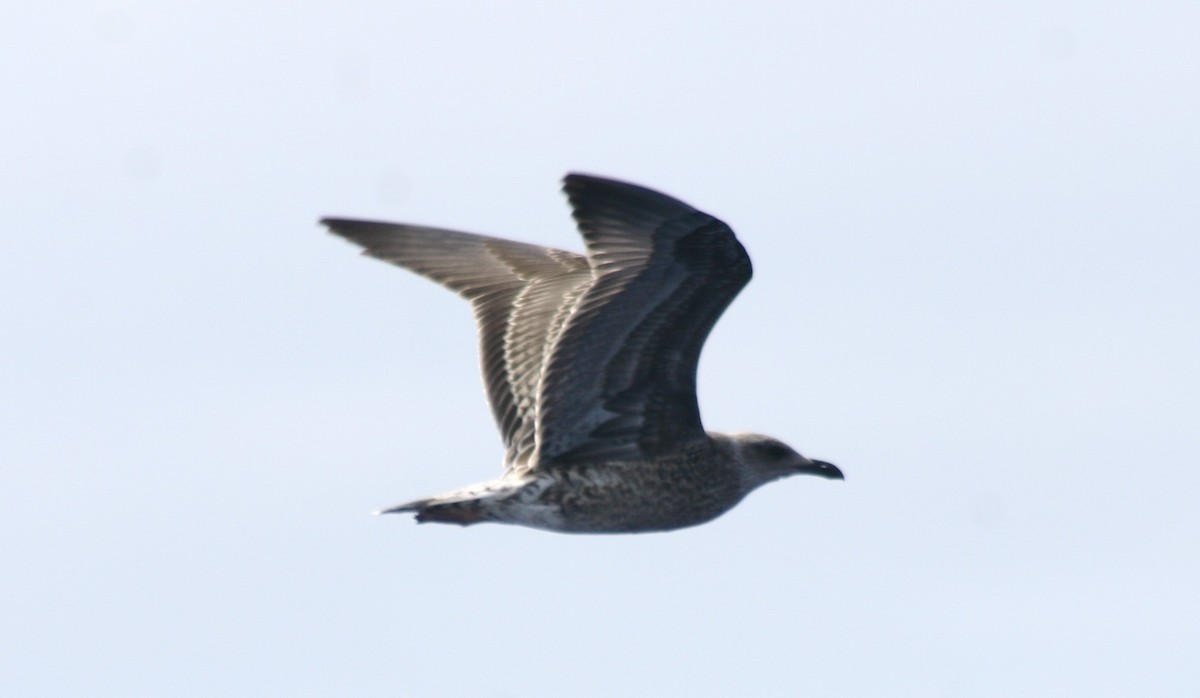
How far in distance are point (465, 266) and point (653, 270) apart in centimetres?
350

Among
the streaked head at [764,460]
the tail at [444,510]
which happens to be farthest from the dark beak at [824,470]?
the tail at [444,510]

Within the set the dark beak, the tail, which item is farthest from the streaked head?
the tail

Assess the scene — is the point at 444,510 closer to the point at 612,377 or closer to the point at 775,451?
the point at 612,377

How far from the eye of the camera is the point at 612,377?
1623cm

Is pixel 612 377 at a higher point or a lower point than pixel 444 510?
higher

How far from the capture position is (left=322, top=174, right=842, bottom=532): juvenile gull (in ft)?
50.6

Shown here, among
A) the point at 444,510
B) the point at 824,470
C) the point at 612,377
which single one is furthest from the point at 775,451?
the point at 444,510

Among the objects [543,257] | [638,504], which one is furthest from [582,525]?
[543,257]

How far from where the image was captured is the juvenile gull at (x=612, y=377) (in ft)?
50.6

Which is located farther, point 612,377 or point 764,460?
point 764,460

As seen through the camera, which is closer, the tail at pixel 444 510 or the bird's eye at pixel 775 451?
the tail at pixel 444 510

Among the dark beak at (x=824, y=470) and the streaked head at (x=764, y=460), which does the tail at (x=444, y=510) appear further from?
the dark beak at (x=824, y=470)

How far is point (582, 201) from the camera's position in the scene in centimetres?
1530

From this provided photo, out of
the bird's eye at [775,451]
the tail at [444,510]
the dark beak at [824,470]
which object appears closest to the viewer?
the tail at [444,510]
